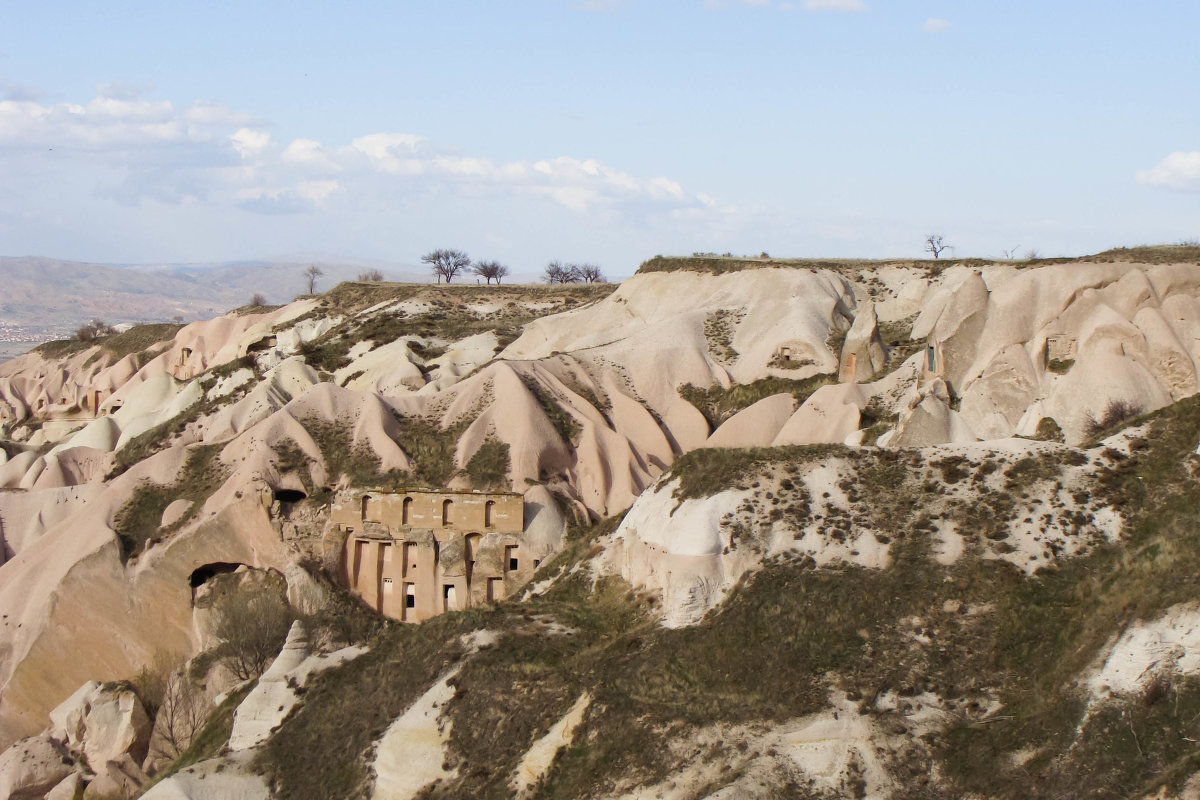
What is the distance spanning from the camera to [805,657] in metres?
23.6

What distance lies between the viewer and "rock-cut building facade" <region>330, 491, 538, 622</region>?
37.7 m

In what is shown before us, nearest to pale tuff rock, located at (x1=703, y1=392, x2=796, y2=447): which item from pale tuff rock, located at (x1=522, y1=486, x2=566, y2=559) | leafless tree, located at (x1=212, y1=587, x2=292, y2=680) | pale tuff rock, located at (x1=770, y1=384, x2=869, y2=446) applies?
pale tuff rock, located at (x1=770, y1=384, x2=869, y2=446)

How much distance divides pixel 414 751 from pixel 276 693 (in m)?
4.80

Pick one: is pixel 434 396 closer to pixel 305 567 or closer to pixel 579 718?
pixel 305 567

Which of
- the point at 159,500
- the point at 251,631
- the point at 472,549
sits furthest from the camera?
the point at 159,500

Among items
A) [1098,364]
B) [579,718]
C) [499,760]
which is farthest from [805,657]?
[1098,364]

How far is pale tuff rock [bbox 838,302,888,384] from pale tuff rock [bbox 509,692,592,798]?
2255 centimetres

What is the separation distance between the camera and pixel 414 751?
24859mm

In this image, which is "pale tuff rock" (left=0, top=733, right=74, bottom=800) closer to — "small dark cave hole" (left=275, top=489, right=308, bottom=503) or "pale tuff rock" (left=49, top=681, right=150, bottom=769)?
"pale tuff rock" (left=49, top=681, right=150, bottom=769)

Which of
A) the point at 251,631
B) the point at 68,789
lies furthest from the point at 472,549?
the point at 68,789

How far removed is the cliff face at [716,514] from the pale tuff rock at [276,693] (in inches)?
33.2

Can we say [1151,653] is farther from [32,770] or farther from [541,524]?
[32,770]

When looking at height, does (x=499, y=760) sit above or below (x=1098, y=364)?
below

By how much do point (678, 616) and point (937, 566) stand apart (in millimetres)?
5046
